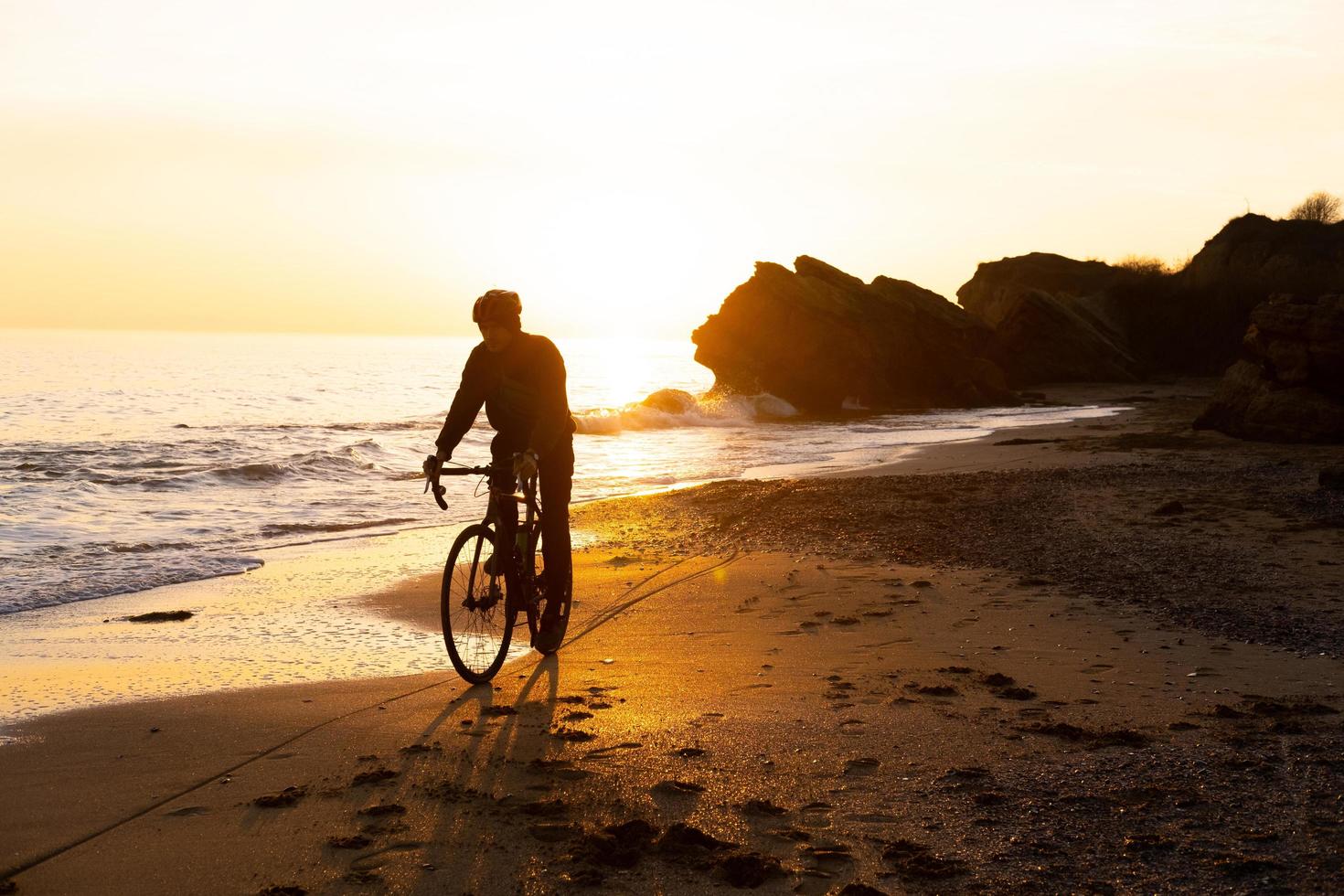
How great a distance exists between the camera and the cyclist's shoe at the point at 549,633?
6113 millimetres

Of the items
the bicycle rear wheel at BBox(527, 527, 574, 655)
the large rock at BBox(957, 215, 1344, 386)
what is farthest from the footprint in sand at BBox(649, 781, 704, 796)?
the large rock at BBox(957, 215, 1344, 386)

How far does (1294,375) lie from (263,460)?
56.9 ft

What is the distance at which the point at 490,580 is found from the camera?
585 centimetres

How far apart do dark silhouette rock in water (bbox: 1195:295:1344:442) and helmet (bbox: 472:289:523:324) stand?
46.9 ft

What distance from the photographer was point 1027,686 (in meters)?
5.11

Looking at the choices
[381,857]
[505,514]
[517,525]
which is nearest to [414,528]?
[517,525]

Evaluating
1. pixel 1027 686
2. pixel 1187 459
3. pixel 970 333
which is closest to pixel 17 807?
pixel 1027 686

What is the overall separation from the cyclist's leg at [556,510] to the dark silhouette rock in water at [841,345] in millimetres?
32520

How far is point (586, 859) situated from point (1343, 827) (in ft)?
7.71

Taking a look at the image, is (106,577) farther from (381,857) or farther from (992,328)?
(992,328)

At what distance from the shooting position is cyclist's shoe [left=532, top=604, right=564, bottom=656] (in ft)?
20.1

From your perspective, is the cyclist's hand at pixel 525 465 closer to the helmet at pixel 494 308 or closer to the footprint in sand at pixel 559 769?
the helmet at pixel 494 308

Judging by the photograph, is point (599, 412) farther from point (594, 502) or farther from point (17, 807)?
point (17, 807)

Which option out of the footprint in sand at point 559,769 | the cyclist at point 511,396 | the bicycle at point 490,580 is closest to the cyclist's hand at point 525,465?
the cyclist at point 511,396
